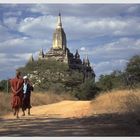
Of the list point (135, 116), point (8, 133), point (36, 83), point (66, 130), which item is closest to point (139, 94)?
point (135, 116)

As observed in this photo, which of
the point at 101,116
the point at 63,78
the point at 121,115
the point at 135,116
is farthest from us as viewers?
the point at 63,78

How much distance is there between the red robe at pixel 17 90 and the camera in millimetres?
19320

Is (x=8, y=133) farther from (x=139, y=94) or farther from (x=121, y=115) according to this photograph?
(x=139, y=94)

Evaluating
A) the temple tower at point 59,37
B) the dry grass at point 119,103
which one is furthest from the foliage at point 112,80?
the temple tower at point 59,37

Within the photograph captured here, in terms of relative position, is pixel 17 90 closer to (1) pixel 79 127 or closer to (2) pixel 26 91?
(2) pixel 26 91

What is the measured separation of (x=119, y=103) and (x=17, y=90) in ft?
11.7

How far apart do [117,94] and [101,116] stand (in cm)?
362

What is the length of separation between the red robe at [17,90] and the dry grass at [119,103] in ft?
9.16

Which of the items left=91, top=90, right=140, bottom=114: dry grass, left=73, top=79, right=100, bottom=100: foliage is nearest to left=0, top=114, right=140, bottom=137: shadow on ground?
left=91, top=90, right=140, bottom=114: dry grass


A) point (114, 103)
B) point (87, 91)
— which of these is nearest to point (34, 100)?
point (114, 103)

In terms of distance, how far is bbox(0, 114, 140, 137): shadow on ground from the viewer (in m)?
14.1

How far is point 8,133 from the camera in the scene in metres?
14.1

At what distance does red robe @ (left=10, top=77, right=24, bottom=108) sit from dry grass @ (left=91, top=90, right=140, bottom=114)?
110 inches

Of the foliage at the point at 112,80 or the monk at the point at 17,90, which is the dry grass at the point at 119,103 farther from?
the foliage at the point at 112,80
